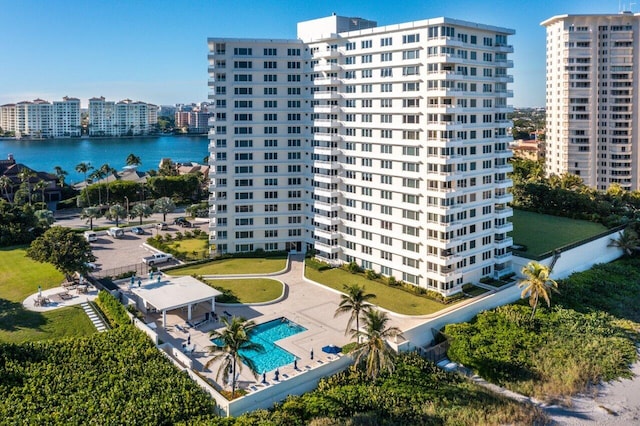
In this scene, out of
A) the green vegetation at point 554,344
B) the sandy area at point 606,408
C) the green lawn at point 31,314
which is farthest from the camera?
the green lawn at point 31,314

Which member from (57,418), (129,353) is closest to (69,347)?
(129,353)

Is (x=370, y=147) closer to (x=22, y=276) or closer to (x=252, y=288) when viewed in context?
(x=252, y=288)

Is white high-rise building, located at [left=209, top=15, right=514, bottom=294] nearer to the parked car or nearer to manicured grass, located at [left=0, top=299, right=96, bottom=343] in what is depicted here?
the parked car

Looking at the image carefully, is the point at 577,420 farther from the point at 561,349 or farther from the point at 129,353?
the point at 129,353

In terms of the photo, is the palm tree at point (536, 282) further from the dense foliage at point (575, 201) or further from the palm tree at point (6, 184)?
the palm tree at point (6, 184)

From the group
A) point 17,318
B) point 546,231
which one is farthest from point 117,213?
point 546,231

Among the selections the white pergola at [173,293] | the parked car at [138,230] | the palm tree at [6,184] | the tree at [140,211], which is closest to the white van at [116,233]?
the parked car at [138,230]
